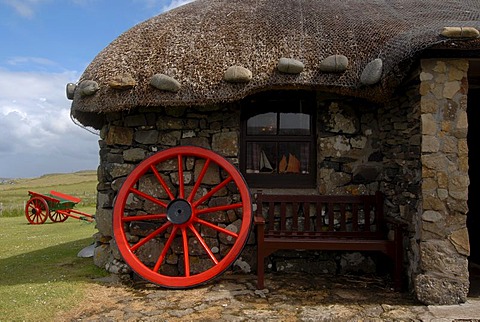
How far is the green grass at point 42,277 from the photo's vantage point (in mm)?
3430

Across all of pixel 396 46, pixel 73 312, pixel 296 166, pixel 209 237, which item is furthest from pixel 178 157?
pixel 396 46

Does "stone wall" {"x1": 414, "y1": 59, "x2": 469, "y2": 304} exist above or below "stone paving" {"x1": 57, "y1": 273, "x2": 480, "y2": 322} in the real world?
above

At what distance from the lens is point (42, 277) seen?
4.46 m

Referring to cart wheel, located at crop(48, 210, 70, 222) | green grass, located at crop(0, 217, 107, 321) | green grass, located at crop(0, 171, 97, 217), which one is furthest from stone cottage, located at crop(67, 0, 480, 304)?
green grass, located at crop(0, 171, 97, 217)

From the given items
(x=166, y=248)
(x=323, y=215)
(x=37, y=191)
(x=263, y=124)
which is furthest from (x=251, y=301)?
(x=37, y=191)

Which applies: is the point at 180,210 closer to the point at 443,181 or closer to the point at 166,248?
the point at 166,248

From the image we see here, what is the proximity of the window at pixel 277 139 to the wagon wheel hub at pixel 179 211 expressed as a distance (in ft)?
2.73

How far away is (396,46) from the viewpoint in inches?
148

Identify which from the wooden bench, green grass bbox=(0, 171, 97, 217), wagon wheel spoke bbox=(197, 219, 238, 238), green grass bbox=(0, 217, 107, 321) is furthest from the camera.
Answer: green grass bbox=(0, 171, 97, 217)

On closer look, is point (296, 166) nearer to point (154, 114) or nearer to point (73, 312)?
point (154, 114)

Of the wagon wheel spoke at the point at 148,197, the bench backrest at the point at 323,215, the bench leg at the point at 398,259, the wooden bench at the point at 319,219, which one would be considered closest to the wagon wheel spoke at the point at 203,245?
the wagon wheel spoke at the point at 148,197

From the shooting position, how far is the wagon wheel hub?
14.0ft

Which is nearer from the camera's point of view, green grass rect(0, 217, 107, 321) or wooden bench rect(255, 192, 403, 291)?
green grass rect(0, 217, 107, 321)

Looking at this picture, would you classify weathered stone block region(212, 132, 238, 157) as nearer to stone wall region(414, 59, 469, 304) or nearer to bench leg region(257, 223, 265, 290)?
bench leg region(257, 223, 265, 290)
